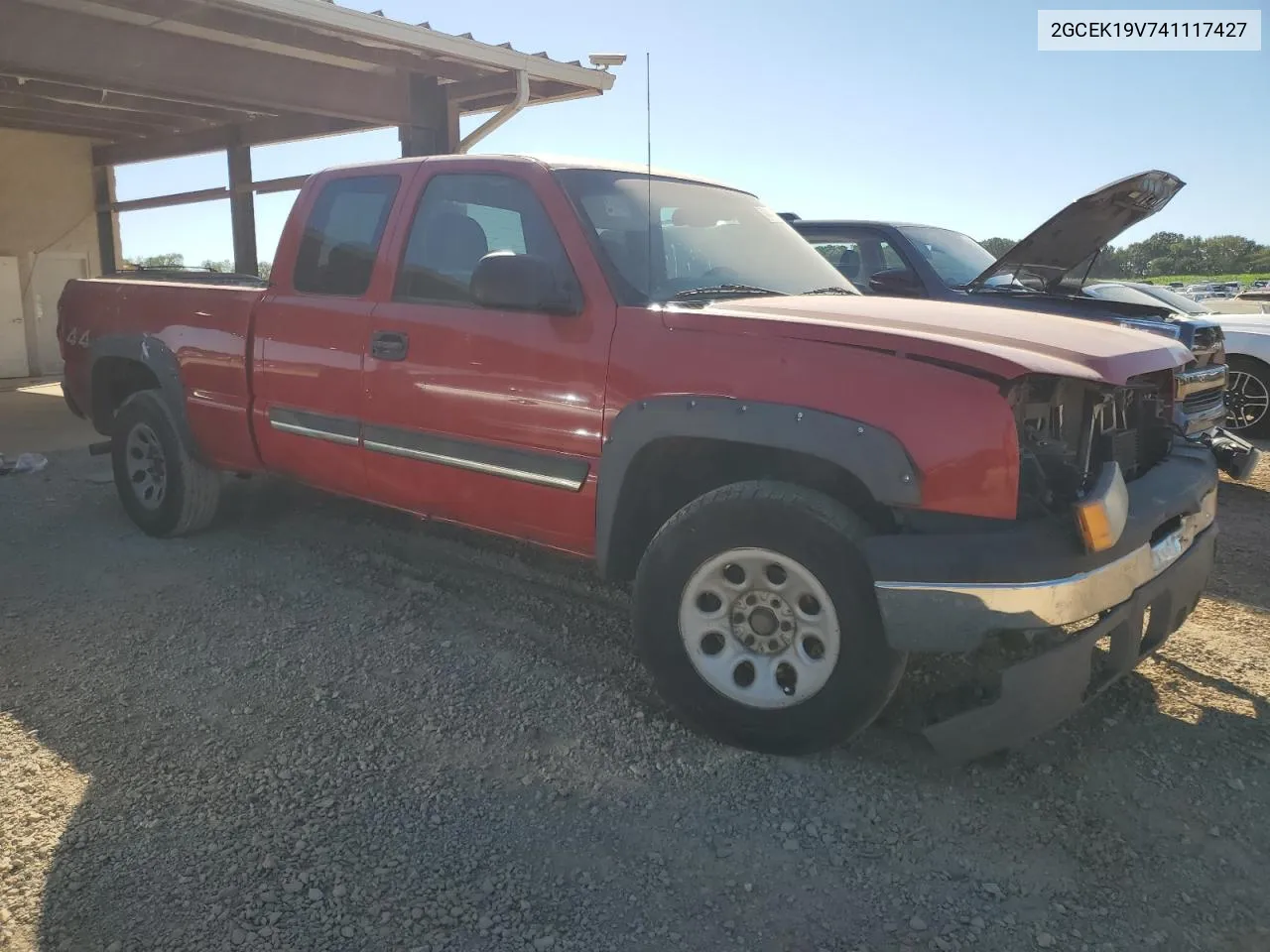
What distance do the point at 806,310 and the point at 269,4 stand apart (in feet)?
18.4

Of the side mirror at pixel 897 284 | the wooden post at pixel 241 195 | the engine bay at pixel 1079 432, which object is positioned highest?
the wooden post at pixel 241 195

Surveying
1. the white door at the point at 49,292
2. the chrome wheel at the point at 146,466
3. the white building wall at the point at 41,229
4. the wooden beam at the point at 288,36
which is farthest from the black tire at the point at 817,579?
the white door at the point at 49,292

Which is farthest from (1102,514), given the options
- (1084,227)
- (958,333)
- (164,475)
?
(164,475)

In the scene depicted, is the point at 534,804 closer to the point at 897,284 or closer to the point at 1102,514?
the point at 1102,514

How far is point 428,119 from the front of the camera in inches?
358

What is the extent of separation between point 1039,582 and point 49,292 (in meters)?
15.9

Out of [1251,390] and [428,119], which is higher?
[428,119]

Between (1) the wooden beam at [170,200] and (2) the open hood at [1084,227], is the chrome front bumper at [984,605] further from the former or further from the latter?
(1) the wooden beam at [170,200]

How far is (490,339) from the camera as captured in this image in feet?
11.7

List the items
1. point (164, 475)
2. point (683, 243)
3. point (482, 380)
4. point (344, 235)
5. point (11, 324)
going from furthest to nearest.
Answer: point (11, 324), point (164, 475), point (344, 235), point (683, 243), point (482, 380)

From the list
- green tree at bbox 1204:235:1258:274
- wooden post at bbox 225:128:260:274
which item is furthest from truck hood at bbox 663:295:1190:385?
green tree at bbox 1204:235:1258:274

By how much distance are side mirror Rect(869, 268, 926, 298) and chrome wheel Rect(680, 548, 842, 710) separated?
3.83 m

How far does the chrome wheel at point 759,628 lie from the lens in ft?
9.33

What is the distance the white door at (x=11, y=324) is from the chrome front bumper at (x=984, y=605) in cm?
1530
